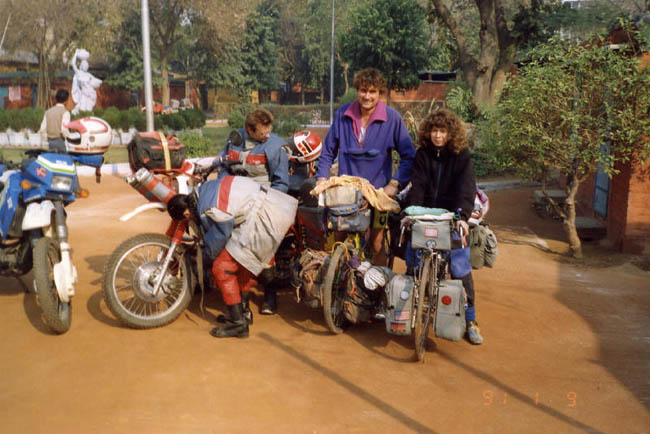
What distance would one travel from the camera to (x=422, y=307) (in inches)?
176

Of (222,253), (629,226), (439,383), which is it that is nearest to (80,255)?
(222,253)

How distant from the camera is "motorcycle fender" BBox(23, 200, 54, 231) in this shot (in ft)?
16.0

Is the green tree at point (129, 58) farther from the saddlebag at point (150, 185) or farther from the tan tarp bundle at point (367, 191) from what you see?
the tan tarp bundle at point (367, 191)

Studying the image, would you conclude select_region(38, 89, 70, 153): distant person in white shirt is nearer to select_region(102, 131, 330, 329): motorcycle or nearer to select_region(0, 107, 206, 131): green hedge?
select_region(102, 131, 330, 329): motorcycle

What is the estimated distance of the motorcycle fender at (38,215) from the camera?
4.86 metres

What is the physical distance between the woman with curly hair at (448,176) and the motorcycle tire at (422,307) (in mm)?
404

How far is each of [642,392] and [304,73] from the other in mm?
60290

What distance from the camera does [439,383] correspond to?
13.8ft

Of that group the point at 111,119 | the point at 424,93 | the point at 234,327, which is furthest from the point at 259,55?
the point at 234,327

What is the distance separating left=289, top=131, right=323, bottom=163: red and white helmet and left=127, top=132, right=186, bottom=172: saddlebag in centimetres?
122

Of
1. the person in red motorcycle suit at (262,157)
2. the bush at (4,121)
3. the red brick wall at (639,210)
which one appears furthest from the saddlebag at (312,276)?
the bush at (4,121)

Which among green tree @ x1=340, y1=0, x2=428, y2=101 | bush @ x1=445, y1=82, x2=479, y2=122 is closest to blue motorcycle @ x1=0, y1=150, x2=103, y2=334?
bush @ x1=445, y1=82, x2=479, y2=122

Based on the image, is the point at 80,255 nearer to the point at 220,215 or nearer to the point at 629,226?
the point at 220,215

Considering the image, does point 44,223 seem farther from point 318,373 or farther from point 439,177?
point 439,177
